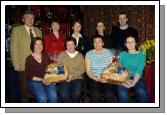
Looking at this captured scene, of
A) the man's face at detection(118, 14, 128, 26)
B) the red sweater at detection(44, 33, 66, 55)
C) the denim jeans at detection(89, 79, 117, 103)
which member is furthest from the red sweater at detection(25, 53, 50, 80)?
the man's face at detection(118, 14, 128, 26)

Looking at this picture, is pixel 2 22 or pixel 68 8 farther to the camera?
pixel 68 8

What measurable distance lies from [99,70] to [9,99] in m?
1.14

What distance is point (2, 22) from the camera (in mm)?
4367

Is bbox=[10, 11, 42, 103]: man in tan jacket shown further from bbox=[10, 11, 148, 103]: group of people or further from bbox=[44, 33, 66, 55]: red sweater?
bbox=[44, 33, 66, 55]: red sweater

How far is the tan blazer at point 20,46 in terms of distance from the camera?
4555 mm

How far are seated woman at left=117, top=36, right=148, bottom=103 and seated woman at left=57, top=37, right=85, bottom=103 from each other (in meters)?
0.45

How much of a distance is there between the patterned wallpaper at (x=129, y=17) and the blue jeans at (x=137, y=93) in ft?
4.66

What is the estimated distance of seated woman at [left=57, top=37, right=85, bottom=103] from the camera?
438 cm

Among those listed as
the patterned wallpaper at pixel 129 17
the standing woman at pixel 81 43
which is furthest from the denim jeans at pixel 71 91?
the patterned wallpaper at pixel 129 17

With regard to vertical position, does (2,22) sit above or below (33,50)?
above

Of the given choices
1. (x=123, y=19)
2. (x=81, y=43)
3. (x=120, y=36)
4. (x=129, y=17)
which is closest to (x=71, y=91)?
(x=81, y=43)

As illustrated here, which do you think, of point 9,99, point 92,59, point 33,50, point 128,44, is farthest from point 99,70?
point 9,99

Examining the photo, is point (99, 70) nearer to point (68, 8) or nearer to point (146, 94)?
point (146, 94)

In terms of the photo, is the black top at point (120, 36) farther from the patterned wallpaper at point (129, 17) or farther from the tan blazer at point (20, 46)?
the tan blazer at point (20, 46)
